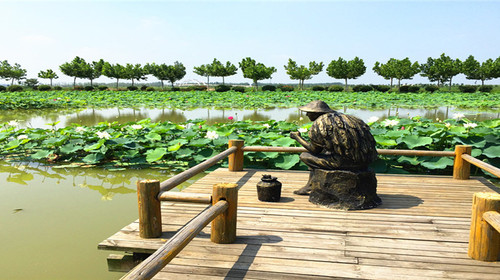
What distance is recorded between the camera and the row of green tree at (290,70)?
156 feet

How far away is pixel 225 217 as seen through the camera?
253 cm

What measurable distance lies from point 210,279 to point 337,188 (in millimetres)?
1638

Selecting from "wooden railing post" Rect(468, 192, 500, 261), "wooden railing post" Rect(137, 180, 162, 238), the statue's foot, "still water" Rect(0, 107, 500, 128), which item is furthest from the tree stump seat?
"still water" Rect(0, 107, 500, 128)

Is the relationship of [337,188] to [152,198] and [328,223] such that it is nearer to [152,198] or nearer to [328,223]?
[328,223]

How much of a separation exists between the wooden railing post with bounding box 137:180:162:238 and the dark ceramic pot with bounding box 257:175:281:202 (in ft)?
3.91

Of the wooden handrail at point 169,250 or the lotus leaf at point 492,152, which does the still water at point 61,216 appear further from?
the lotus leaf at point 492,152

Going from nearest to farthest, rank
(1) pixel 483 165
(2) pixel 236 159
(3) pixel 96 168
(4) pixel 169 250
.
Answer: (4) pixel 169 250
(1) pixel 483 165
(2) pixel 236 159
(3) pixel 96 168

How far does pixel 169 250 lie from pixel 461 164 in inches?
160

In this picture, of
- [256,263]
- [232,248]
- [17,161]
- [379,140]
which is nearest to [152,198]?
[232,248]

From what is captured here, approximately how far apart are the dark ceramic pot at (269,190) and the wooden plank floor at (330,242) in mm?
78

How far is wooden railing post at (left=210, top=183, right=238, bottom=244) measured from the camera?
2.48 meters

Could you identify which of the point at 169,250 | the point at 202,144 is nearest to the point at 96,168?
the point at 202,144

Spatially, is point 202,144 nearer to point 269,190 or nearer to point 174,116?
point 269,190

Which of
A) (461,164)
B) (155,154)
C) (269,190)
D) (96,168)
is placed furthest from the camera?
(96,168)
